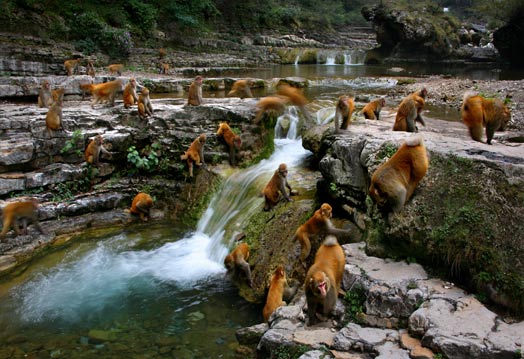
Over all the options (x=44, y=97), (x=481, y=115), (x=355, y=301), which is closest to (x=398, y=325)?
(x=355, y=301)

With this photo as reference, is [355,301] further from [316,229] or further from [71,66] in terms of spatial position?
[71,66]

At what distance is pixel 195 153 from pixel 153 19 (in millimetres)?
19399

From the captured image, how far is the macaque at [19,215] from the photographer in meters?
9.41

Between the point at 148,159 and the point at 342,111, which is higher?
the point at 342,111

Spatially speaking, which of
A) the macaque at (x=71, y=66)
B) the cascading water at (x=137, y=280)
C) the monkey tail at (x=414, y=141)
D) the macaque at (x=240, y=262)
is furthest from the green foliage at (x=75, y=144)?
the monkey tail at (x=414, y=141)

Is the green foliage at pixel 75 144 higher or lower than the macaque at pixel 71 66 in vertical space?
lower

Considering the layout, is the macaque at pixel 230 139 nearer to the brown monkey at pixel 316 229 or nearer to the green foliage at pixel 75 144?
the green foliage at pixel 75 144

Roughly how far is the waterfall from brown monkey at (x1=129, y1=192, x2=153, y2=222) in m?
0.66

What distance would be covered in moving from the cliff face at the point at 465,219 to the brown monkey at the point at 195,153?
17.5 feet

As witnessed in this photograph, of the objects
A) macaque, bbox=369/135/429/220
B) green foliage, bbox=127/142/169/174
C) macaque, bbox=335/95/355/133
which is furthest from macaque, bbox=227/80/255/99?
macaque, bbox=369/135/429/220

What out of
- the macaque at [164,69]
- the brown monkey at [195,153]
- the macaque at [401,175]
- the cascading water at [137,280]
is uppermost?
the macaque at [164,69]

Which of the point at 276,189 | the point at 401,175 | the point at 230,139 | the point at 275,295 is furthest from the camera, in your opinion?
the point at 230,139

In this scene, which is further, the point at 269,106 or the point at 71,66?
the point at 71,66

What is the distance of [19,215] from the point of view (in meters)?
9.56
